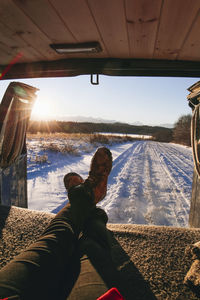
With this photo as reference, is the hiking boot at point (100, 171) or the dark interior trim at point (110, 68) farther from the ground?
the dark interior trim at point (110, 68)

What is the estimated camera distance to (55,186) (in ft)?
10.7

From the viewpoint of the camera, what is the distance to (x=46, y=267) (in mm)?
714

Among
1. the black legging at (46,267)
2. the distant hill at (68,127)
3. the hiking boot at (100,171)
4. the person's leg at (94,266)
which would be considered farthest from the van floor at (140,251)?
the distant hill at (68,127)

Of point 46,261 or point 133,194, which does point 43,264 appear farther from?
point 133,194

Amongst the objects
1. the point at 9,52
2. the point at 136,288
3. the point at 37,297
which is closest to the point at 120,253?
the point at 136,288

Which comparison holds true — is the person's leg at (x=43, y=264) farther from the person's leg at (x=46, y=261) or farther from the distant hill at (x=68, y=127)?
the distant hill at (x=68, y=127)

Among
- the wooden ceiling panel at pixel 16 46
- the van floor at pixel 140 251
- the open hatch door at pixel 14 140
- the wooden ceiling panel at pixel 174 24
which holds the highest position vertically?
the wooden ceiling panel at pixel 16 46

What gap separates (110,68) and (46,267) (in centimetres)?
159

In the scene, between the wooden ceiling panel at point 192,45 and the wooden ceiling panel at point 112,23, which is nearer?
the wooden ceiling panel at point 112,23

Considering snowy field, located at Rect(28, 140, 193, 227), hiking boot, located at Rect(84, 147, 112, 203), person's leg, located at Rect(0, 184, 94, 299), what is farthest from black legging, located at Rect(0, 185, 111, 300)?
snowy field, located at Rect(28, 140, 193, 227)

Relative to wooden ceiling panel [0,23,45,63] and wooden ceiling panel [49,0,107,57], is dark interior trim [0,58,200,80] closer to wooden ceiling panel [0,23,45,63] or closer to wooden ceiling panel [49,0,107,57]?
wooden ceiling panel [0,23,45,63]

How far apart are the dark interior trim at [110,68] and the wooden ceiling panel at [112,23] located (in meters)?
0.18

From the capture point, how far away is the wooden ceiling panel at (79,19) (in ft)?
2.87

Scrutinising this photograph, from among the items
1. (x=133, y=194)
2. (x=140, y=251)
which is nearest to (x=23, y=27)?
(x=140, y=251)
